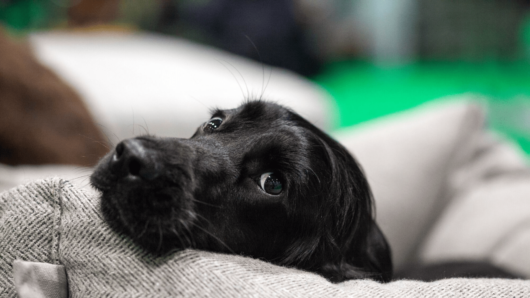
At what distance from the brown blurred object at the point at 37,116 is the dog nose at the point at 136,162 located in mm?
1364

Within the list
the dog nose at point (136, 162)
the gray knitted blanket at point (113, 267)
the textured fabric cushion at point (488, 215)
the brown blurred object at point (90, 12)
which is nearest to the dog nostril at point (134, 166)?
the dog nose at point (136, 162)

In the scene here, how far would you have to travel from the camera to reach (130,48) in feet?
16.2

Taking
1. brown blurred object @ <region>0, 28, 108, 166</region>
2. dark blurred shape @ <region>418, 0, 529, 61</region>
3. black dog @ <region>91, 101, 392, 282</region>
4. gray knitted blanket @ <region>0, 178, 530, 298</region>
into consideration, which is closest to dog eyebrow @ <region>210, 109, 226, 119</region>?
black dog @ <region>91, 101, 392, 282</region>

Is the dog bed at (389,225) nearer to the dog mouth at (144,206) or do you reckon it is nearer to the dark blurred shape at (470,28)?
the dog mouth at (144,206)

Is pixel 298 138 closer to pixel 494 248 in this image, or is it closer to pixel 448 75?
pixel 494 248

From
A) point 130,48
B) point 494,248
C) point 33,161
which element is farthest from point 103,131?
point 130,48

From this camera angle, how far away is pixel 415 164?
2.27m

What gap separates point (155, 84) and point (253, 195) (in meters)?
2.97

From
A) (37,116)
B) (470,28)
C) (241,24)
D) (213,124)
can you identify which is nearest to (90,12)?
(241,24)

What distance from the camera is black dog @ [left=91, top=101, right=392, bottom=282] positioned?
3.35ft

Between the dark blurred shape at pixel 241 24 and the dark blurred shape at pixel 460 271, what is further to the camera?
the dark blurred shape at pixel 241 24

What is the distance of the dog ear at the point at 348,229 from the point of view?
1333 mm

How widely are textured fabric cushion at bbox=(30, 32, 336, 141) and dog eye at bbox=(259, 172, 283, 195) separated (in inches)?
68.0

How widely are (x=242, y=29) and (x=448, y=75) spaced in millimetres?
3798
